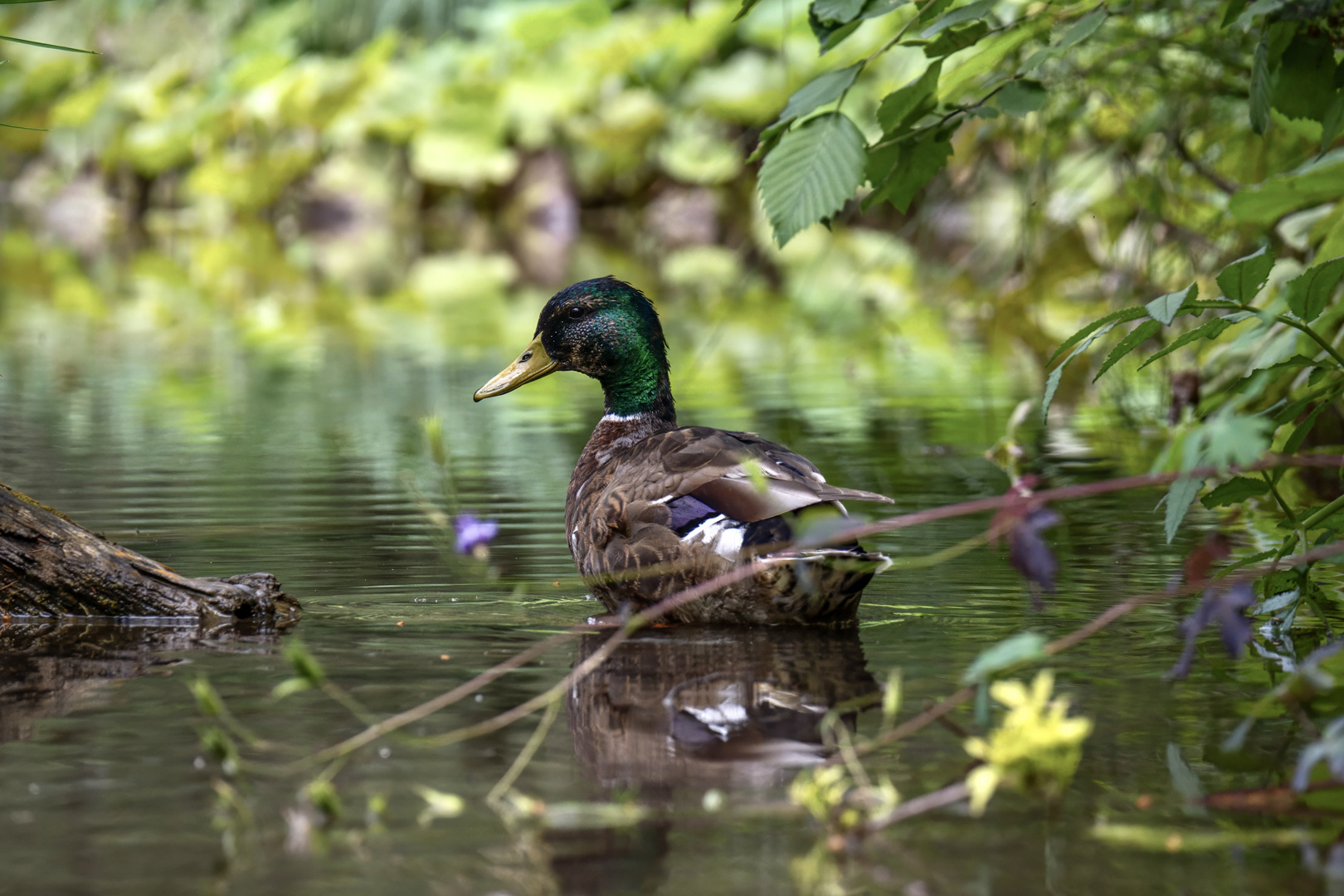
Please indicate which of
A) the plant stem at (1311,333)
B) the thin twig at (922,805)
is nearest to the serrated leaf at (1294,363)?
the plant stem at (1311,333)

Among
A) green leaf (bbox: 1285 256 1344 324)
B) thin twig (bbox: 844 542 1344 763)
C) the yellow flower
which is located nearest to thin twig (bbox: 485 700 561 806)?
thin twig (bbox: 844 542 1344 763)

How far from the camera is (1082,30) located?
2854mm

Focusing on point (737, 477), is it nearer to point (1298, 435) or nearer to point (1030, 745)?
point (1298, 435)

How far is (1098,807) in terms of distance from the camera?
2.37 metres

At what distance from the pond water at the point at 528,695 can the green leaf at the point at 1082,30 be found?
3.46 feet

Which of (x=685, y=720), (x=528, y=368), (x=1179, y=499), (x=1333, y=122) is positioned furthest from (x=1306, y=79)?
(x=528, y=368)

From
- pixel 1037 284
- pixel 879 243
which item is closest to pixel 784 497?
pixel 1037 284

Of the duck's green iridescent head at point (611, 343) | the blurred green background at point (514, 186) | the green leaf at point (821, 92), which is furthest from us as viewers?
the blurred green background at point (514, 186)

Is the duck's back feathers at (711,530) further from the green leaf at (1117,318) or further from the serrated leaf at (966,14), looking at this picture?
the serrated leaf at (966,14)

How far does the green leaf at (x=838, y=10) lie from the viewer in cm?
287

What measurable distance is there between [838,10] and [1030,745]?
1300 mm

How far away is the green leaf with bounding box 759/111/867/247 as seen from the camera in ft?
9.67

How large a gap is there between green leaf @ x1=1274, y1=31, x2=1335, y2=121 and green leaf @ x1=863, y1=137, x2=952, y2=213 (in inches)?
22.2

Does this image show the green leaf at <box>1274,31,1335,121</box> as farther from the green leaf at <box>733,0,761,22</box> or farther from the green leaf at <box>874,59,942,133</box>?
the green leaf at <box>733,0,761,22</box>
